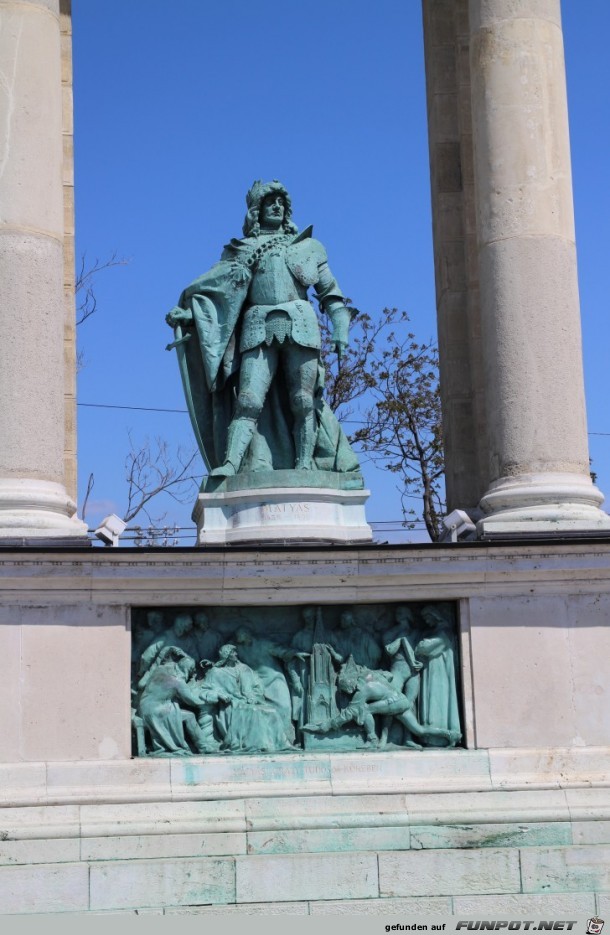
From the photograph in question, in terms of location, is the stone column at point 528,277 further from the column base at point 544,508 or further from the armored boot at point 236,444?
the armored boot at point 236,444

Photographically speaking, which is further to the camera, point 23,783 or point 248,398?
point 248,398

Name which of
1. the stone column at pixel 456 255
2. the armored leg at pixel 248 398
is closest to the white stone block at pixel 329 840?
the armored leg at pixel 248 398

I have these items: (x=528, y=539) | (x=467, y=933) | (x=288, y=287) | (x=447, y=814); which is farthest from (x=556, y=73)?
(x=467, y=933)

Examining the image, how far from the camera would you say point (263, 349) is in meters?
19.5

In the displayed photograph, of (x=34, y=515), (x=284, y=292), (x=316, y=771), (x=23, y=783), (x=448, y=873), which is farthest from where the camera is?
(x=284, y=292)

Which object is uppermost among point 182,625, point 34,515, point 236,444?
point 236,444

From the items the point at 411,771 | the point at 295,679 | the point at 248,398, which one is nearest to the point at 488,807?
the point at 411,771

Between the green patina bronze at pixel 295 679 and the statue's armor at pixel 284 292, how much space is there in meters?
3.53

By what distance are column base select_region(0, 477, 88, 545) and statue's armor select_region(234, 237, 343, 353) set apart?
3.06 meters

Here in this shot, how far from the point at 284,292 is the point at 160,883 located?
7.20m

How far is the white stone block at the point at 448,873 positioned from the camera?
16.0 metres

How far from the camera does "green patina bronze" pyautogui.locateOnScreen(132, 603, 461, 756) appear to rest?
675 inches

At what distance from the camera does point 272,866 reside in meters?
16.0

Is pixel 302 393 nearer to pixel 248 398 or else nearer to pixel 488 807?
pixel 248 398
